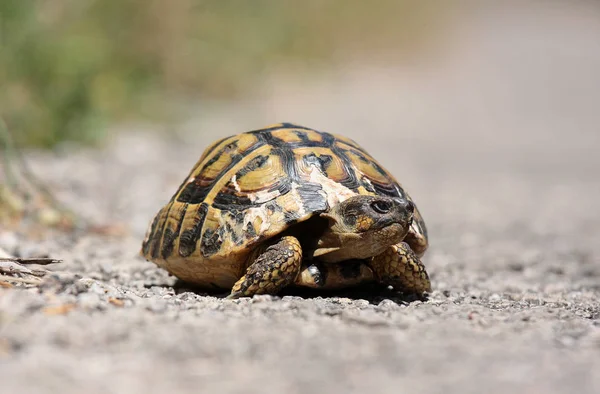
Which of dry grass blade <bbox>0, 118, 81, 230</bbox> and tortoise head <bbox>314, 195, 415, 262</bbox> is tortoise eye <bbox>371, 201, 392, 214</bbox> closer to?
tortoise head <bbox>314, 195, 415, 262</bbox>

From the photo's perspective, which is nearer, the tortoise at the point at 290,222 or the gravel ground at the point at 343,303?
the gravel ground at the point at 343,303

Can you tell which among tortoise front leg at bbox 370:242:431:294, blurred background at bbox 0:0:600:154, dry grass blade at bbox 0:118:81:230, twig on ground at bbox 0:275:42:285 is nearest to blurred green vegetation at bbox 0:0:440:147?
blurred background at bbox 0:0:600:154

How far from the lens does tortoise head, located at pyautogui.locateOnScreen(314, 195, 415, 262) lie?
3.13 meters

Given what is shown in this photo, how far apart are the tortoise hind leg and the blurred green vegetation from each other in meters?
4.15

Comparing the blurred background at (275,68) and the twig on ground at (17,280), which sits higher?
the blurred background at (275,68)

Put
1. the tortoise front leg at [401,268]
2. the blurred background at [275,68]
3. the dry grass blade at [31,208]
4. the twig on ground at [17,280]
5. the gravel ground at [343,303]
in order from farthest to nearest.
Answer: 1. the blurred background at [275,68]
2. the dry grass blade at [31,208]
3. the tortoise front leg at [401,268]
4. the twig on ground at [17,280]
5. the gravel ground at [343,303]

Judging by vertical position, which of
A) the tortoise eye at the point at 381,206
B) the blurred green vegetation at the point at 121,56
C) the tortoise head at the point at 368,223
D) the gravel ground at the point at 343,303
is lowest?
the gravel ground at the point at 343,303

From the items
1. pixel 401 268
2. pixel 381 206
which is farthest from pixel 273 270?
pixel 401 268

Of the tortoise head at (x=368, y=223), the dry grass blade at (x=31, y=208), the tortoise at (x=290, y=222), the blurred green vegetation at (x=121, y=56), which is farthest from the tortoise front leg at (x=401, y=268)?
the blurred green vegetation at (x=121, y=56)

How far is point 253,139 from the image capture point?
360 centimetres

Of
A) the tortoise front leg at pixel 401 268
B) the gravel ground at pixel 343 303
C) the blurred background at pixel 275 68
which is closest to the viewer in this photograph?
the gravel ground at pixel 343 303

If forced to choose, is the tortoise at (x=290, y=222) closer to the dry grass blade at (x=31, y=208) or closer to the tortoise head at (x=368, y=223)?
the tortoise head at (x=368, y=223)

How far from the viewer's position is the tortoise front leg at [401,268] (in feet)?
11.0

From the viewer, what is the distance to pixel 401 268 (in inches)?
132
